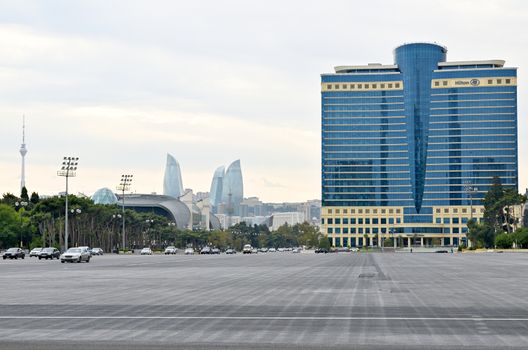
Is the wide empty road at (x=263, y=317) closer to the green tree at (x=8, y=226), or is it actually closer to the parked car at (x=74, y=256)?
the parked car at (x=74, y=256)

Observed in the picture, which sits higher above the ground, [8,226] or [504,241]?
[8,226]

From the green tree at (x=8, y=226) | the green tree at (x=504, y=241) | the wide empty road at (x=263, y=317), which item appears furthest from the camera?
the green tree at (x=504, y=241)

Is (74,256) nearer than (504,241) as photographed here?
Yes

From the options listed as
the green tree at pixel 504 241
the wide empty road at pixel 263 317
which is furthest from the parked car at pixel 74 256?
the green tree at pixel 504 241

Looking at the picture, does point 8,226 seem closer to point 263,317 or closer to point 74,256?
point 74,256

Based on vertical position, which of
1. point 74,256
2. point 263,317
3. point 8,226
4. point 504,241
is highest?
point 8,226

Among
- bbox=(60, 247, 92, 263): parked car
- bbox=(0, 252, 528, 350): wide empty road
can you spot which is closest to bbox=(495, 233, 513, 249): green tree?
bbox=(60, 247, 92, 263): parked car

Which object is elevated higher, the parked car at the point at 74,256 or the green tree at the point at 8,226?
the green tree at the point at 8,226

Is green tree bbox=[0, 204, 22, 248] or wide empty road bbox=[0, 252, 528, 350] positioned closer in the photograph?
wide empty road bbox=[0, 252, 528, 350]

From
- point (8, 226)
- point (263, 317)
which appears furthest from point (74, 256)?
point (8, 226)

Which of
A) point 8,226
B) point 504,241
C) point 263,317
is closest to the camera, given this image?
point 263,317

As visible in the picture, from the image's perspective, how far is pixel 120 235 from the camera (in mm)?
184875

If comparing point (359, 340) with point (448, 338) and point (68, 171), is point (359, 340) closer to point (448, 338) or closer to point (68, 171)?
point (448, 338)

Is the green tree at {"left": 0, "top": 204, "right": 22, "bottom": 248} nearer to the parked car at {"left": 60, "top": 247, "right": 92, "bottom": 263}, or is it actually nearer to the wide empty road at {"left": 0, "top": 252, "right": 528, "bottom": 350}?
the parked car at {"left": 60, "top": 247, "right": 92, "bottom": 263}
